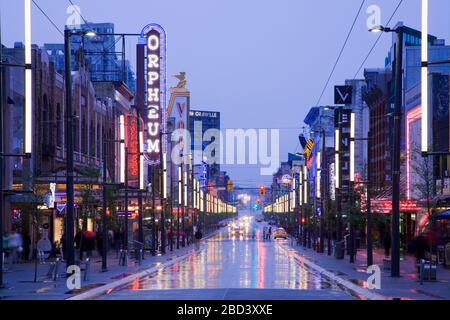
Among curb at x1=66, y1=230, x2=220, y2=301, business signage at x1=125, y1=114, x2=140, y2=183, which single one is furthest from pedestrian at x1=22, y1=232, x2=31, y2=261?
business signage at x1=125, y1=114, x2=140, y2=183

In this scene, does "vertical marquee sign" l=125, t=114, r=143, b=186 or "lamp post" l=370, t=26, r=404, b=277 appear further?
"vertical marquee sign" l=125, t=114, r=143, b=186

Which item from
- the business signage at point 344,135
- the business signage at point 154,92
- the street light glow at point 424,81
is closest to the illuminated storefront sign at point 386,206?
the business signage at point 344,135

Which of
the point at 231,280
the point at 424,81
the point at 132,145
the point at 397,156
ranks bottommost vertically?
the point at 231,280

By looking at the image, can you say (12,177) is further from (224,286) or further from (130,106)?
(130,106)

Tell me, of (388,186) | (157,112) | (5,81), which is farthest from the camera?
(157,112)

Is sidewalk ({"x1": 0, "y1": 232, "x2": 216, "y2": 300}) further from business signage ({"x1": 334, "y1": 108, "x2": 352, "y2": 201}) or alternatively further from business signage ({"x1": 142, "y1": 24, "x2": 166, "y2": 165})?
business signage ({"x1": 142, "y1": 24, "x2": 166, "y2": 165})

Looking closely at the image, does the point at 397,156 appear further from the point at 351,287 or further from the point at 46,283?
the point at 46,283

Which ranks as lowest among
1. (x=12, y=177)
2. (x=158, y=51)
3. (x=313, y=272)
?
(x=313, y=272)

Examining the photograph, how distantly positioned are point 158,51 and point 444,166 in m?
37.2

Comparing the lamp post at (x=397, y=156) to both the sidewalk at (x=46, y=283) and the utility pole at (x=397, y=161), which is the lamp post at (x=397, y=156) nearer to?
the utility pole at (x=397, y=161)

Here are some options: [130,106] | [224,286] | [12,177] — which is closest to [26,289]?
[224,286]

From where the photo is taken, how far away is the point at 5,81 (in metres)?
48.4

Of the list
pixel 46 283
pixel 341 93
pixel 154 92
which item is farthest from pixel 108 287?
pixel 341 93

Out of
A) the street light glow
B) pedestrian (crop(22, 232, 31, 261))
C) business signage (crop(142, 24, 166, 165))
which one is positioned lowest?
pedestrian (crop(22, 232, 31, 261))
